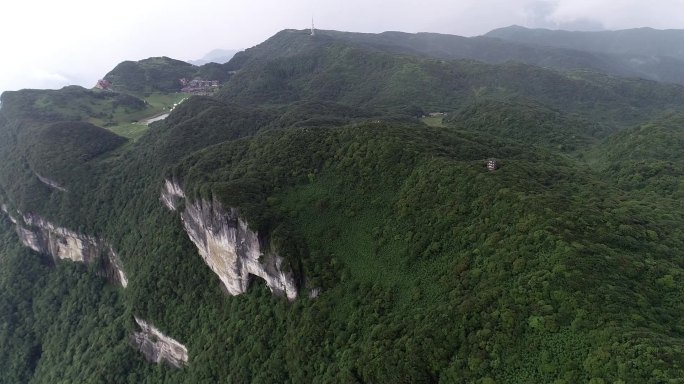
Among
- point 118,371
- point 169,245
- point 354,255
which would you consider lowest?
point 118,371

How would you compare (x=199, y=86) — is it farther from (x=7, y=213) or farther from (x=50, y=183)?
(x=50, y=183)

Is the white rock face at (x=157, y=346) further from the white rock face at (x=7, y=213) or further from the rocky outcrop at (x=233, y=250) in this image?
the white rock face at (x=7, y=213)

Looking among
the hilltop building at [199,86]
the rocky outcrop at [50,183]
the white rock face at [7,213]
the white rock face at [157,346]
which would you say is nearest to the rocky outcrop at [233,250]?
the white rock face at [157,346]

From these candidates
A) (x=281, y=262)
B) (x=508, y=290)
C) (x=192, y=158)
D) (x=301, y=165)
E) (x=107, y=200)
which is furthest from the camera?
(x=107, y=200)

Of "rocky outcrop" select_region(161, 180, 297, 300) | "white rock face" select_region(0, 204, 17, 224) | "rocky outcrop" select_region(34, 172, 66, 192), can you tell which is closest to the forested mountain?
"rocky outcrop" select_region(161, 180, 297, 300)

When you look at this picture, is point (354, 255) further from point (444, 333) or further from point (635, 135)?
point (635, 135)

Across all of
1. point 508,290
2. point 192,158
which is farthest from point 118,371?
point 508,290
